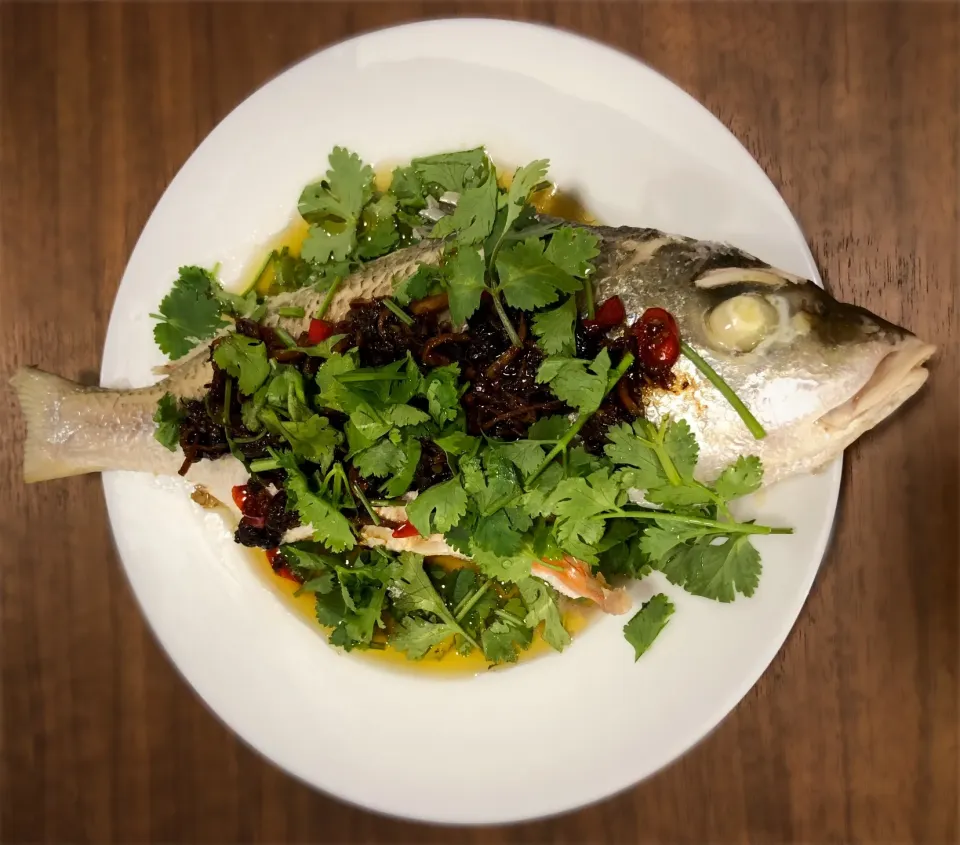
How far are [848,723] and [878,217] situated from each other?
1224mm

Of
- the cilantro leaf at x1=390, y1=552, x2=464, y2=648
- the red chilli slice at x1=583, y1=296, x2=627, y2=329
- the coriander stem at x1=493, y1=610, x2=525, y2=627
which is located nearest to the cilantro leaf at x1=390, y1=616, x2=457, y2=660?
the cilantro leaf at x1=390, y1=552, x2=464, y2=648

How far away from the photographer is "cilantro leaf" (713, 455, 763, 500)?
1.23 meters

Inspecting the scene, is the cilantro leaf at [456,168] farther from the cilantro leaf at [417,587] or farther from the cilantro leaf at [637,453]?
the cilantro leaf at [417,587]

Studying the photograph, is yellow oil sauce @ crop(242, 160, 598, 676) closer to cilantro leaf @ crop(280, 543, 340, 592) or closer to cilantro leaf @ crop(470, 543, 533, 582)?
cilantro leaf @ crop(280, 543, 340, 592)

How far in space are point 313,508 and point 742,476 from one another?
2.69ft

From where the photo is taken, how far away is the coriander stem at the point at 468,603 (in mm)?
1717

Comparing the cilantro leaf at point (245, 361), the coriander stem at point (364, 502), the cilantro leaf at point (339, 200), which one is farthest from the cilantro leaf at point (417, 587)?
the cilantro leaf at point (339, 200)

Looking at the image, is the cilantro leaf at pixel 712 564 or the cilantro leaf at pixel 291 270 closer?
the cilantro leaf at pixel 712 564

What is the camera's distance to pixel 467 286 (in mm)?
1249

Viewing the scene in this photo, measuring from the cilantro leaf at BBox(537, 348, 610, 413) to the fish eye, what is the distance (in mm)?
203

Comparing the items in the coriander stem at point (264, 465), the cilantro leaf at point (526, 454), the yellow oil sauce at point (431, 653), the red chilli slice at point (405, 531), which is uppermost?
the cilantro leaf at point (526, 454)

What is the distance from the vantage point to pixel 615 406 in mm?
1276

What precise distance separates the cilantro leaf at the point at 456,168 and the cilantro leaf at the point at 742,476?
91 cm

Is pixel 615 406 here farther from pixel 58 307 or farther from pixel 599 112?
pixel 58 307
